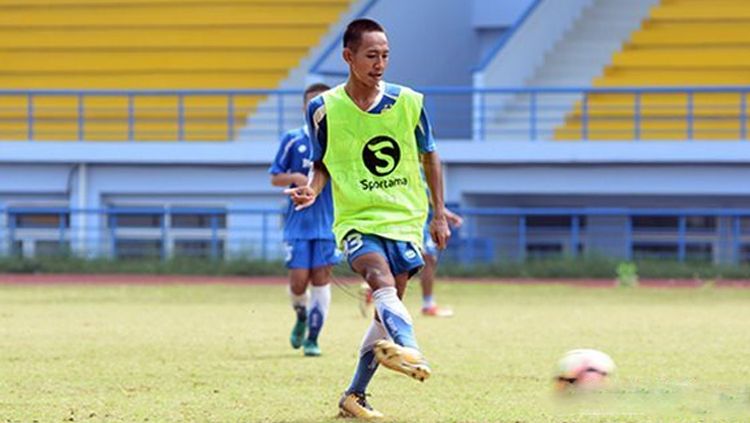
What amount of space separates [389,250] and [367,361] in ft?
1.89

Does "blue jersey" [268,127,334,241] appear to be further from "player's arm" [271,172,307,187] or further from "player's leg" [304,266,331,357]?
"player's leg" [304,266,331,357]

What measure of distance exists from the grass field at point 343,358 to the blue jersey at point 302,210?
96 centimetres

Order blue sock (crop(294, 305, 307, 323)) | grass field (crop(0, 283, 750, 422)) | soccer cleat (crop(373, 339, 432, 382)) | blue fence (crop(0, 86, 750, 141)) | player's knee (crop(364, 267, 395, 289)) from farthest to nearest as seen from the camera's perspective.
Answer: blue fence (crop(0, 86, 750, 141))
blue sock (crop(294, 305, 307, 323))
grass field (crop(0, 283, 750, 422))
player's knee (crop(364, 267, 395, 289))
soccer cleat (crop(373, 339, 432, 382))

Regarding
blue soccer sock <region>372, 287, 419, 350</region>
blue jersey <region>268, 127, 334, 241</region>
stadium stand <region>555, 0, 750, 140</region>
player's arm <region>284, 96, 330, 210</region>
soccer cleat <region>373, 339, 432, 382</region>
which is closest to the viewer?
soccer cleat <region>373, 339, 432, 382</region>

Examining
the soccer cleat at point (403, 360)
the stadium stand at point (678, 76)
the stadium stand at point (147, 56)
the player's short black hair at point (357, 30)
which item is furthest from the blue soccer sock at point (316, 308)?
the stadium stand at point (147, 56)

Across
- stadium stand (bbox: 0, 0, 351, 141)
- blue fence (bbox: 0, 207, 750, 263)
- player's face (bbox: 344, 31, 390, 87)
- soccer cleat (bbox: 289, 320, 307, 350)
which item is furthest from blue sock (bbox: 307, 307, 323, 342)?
stadium stand (bbox: 0, 0, 351, 141)

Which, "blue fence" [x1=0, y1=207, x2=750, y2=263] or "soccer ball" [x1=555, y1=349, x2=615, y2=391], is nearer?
"soccer ball" [x1=555, y1=349, x2=615, y2=391]

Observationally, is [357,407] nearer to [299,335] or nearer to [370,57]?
[370,57]

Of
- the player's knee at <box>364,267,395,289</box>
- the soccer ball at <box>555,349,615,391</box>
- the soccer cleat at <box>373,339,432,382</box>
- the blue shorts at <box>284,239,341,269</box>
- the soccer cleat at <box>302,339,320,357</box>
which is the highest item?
the player's knee at <box>364,267,395,289</box>

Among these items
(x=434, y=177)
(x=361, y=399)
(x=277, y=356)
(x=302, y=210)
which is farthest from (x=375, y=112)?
(x=277, y=356)

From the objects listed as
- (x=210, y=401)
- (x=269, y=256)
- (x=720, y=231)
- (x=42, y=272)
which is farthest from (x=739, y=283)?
(x=210, y=401)

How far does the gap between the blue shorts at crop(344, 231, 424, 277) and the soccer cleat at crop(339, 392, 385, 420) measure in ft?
2.17

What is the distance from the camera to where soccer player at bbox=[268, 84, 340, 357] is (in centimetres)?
1328

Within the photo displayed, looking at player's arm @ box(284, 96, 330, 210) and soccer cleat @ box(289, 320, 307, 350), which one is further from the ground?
player's arm @ box(284, 96, 330, 210)
